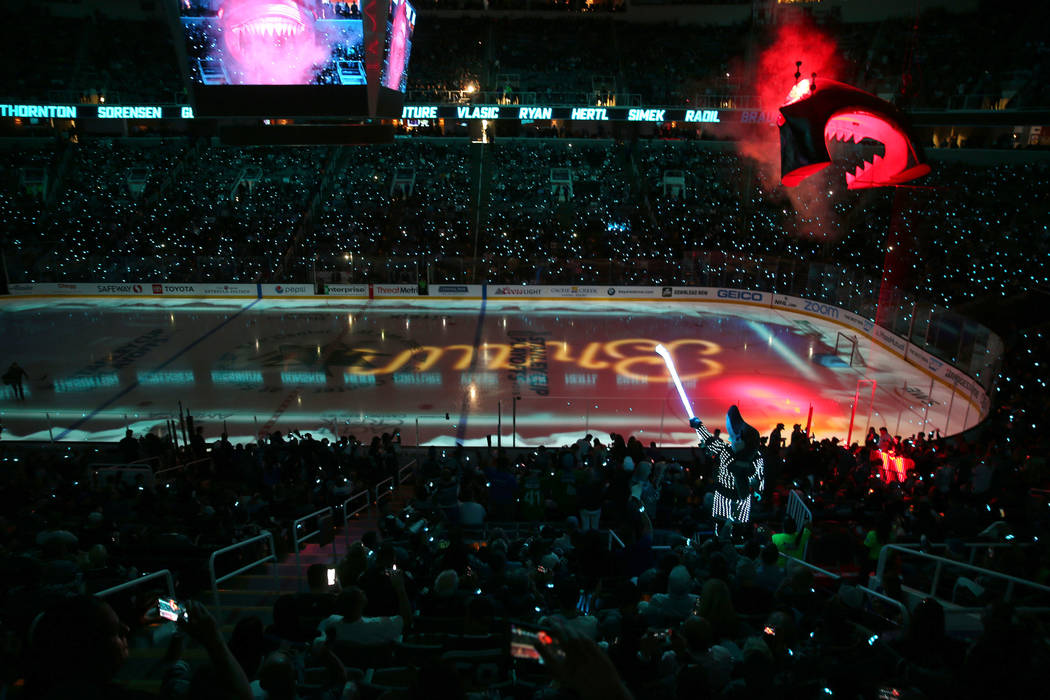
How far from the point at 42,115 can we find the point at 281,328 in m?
24.6

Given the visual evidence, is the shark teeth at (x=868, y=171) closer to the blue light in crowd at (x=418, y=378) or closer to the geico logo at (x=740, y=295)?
the blue light in crowd at (x=418, y=378)

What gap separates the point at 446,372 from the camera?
1995 cm

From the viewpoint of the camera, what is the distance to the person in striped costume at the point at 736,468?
300 inches

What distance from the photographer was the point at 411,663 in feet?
13.5

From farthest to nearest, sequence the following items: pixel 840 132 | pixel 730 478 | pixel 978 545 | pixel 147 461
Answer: pixel 840 132 → pixel 147 461 → pixel 730 478 → pixel 978 545

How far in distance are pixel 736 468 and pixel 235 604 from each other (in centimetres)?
538

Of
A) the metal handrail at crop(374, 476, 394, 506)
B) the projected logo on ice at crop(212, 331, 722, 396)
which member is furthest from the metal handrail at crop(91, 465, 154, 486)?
the projected logo on ice at crop(212, 331, 722, 396)

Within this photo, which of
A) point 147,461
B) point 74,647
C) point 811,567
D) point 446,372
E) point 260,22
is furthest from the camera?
point 446,372

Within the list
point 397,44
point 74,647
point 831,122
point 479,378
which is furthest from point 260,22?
point 74,647

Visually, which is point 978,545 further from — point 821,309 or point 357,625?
point 821,309

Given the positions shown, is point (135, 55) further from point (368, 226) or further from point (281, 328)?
point (281, 328)

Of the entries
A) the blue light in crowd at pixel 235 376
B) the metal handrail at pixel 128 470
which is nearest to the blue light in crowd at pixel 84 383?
the blue light in crowd at pixel 235 376

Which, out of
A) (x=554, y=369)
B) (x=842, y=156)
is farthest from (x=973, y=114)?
(x=554, y=369)

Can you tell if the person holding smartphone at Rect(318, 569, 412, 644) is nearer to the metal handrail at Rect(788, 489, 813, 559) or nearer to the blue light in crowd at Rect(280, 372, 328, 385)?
the metal handrail at Rect(788, 489, 813, 559)
